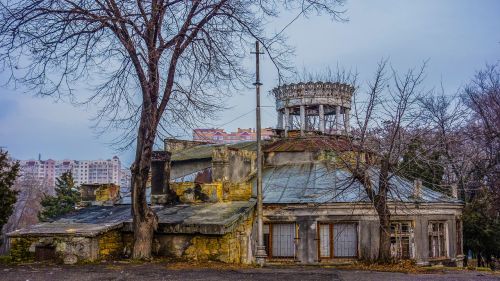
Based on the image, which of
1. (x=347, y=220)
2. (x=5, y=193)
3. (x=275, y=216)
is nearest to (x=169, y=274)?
(x=275, y=216)

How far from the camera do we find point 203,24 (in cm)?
1501

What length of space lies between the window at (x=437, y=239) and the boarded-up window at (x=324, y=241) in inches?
186

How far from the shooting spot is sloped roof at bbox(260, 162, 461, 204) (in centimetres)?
2211

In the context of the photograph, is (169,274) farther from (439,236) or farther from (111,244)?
(439,236)

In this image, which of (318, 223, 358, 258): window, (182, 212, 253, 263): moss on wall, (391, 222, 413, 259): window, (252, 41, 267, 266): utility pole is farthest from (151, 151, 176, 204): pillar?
(391, 222, 413, 259): window

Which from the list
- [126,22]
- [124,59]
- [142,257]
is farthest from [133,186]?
[126,22]

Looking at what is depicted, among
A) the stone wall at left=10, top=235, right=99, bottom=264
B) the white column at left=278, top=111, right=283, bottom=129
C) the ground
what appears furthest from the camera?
the white column at left=278, top=111, right=283, bottom=129

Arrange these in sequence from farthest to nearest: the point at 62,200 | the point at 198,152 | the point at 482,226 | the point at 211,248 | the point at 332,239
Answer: the point at 62,200 < the point at 198,152 < the point at 482,226 < the point at 332,239 < the point at 211,248

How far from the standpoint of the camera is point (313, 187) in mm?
23859

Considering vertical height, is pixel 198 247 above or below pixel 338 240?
above

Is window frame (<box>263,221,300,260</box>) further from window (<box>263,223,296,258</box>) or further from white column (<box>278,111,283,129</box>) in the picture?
white column (<box>278,111,283,129</box>)

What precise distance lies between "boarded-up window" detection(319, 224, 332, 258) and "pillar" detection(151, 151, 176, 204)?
21.5 ft

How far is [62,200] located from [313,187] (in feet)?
93.9

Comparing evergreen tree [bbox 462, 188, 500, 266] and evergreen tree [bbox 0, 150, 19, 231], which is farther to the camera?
evergreen tree [bbox 462, 188, 500, 266]
